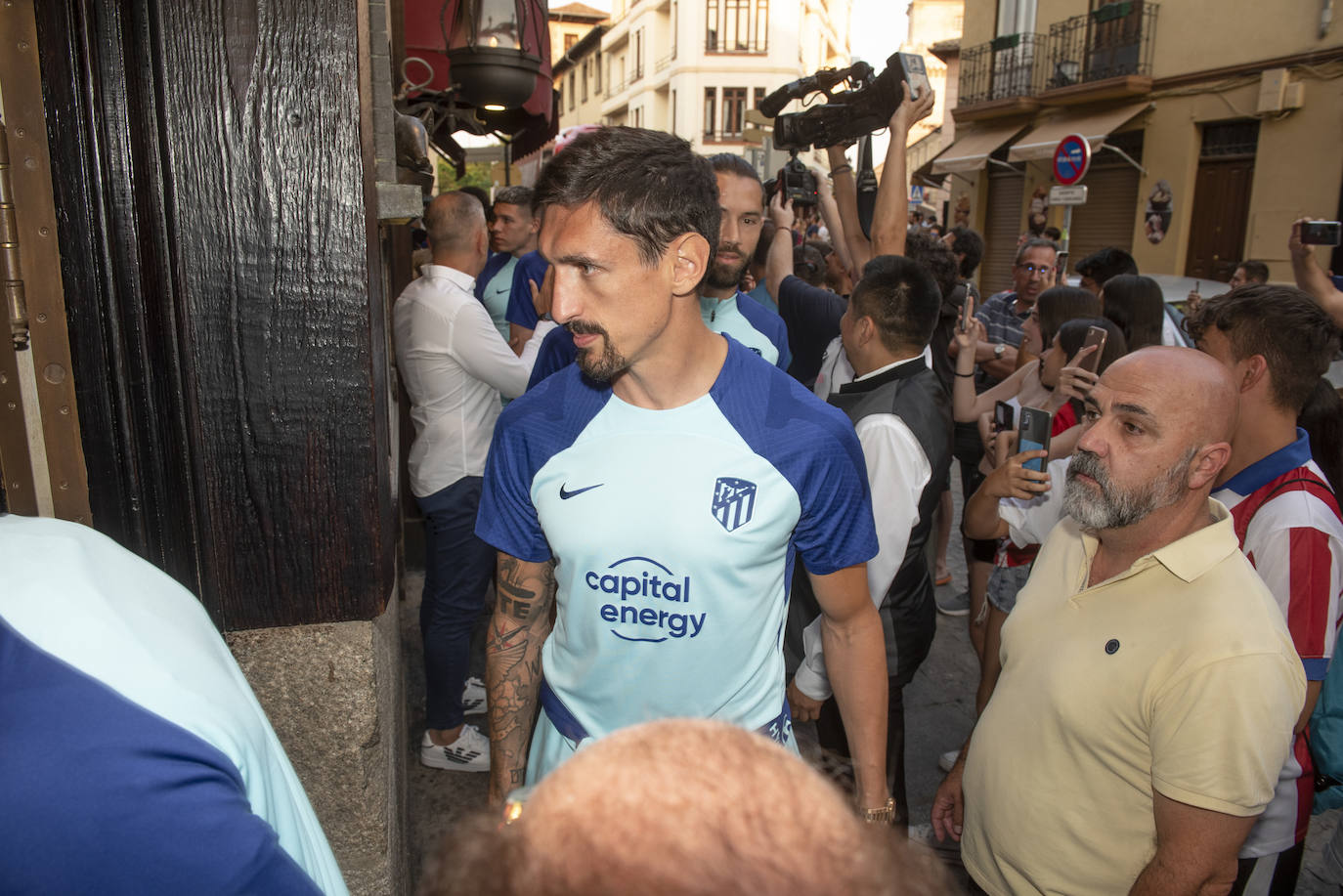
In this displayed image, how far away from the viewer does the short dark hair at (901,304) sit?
120 inches

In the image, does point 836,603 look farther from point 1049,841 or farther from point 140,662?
point 140,662

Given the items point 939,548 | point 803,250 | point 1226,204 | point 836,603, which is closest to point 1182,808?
point 836,603

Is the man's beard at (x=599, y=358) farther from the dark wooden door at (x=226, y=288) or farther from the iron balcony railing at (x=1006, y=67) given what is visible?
the iron balcony railing at (x=1006, y=67)

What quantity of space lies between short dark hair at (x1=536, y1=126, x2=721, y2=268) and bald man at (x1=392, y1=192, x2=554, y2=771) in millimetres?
1856

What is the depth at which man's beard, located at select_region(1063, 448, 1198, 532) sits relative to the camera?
6.38 ft

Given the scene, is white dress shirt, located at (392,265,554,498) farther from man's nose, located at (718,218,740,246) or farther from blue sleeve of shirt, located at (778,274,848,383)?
blue sleeve of shirt, located at (778,274,848,383)

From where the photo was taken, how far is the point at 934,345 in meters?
4.87

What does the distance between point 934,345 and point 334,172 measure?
3.82 meters

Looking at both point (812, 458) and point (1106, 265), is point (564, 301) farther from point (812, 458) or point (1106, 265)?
point (1106, 265)

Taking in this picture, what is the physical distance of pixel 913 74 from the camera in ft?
12.8

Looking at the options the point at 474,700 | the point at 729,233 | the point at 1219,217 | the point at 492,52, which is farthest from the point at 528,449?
the point at 1219,217

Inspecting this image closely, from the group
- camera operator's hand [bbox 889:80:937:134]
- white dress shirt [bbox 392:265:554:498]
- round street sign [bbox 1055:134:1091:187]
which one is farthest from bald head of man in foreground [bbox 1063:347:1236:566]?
round street sign [bbox 1055:134:1091:187]

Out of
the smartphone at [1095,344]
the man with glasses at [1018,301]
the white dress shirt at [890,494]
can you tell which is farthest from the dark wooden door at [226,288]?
the man with glasses at [1018,301]

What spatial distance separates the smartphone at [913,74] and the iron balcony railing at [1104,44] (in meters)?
17.4
